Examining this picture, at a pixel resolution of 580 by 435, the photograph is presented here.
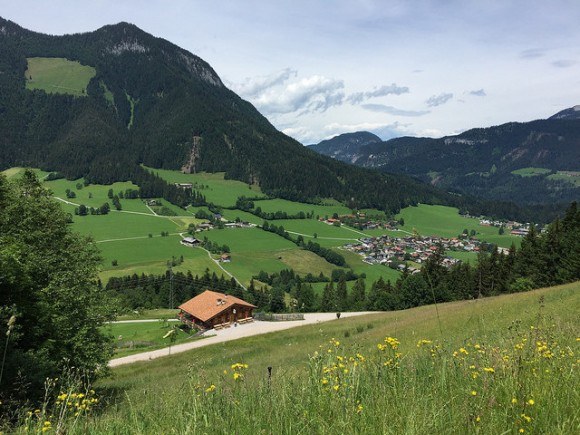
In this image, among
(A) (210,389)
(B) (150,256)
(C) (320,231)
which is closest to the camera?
(A) (210,389)

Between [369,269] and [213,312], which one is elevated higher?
[213,312]

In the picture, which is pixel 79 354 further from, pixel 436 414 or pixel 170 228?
pixel 170 228

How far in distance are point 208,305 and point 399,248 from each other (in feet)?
362

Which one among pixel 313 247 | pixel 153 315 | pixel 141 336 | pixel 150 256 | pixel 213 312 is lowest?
pixel 153 315

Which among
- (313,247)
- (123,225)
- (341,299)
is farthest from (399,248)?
(123,225)

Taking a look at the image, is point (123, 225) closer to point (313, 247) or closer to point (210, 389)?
point (313, 247)

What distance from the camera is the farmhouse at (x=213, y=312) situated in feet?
219

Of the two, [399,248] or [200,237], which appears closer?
[200,237]

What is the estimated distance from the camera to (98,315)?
19484 millimetres

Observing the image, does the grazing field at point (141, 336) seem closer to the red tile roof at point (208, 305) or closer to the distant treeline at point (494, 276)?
the red tile roof at point (208, 305)

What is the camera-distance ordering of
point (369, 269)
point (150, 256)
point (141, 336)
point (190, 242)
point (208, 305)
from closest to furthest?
point (141, 336) < point (208, 305) < point (150, 256) < point (369, 269) < point (190, 242)

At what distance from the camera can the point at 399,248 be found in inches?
6299

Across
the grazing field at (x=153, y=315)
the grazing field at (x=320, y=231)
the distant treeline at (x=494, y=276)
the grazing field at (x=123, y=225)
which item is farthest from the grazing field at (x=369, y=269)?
the grazing field at (x=123, y=225)

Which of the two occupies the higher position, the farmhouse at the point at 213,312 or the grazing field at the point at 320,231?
the grazing field at the point at 320,231
